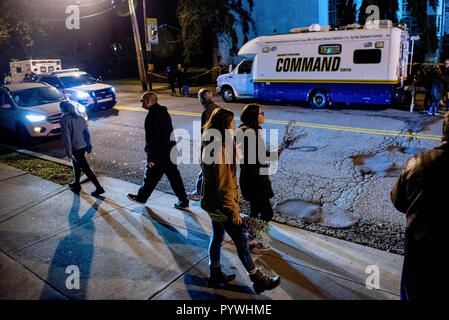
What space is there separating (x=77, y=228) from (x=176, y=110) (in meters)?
10.6

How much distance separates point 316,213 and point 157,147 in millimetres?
2615

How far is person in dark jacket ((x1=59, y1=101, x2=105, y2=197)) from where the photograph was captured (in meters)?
6.08

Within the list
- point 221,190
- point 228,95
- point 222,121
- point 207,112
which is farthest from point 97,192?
point 228,95

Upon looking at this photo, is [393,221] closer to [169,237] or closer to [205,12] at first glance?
[169,237]

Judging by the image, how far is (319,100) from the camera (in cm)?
1464

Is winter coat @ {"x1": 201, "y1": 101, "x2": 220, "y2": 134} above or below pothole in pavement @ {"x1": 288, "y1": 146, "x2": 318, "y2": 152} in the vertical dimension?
above

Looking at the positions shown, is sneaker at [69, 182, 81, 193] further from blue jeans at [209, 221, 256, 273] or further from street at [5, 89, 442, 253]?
blue jeans at [209, 221, 256, 273]

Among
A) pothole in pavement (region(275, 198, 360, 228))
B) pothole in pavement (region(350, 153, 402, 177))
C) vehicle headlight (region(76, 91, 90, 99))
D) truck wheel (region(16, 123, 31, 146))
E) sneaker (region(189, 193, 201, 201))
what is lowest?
pothole in pavement (region(275, 198, 360, 228))

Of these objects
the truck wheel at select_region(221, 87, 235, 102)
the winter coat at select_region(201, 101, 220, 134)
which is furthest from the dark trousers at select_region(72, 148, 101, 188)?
the truck wheel at select_region(221, 87, 235, 102)

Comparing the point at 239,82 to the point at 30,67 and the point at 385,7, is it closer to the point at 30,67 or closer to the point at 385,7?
the point at 385,7

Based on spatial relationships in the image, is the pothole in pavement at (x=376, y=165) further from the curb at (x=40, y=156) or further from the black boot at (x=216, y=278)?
the curb at (x=40, y=156)

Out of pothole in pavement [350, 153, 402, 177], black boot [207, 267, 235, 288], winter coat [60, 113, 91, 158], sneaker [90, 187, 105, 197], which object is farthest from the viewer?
pothole in pavement [350, 153, 402, 177]

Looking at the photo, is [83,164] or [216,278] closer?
[216,278]

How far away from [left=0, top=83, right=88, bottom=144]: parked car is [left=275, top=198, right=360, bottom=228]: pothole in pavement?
7.89 m
